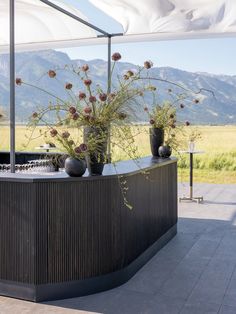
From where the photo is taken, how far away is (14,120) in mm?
3301

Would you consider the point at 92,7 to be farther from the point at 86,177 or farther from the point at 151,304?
the point at 151,304

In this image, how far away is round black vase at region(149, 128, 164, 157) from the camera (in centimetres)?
473

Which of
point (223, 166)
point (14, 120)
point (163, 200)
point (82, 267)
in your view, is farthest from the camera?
point (223, 166)

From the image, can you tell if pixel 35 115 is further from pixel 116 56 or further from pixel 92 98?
pixel 116 56

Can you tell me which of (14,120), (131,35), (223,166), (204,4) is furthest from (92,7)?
(223,166)

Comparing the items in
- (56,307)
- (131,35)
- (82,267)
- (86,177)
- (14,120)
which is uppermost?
(131,35)

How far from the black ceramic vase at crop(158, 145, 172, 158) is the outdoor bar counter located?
Result: 144cm

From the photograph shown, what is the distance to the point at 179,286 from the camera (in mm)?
3258

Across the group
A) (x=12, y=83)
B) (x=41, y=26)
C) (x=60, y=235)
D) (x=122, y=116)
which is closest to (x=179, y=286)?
(x=60, y=235)

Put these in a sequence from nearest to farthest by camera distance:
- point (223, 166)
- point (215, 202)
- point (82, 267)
A: point (82, 267) < point (215, 202) < point (223, 166)

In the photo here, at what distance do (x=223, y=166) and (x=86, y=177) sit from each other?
982 centimetres

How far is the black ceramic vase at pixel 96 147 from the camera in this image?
310cm

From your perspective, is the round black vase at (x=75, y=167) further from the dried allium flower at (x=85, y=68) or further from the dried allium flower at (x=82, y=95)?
the dried allium flower at (x=85, y=68)

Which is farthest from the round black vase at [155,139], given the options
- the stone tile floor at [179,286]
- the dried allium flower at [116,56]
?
the dried allium flower at [116,56]
